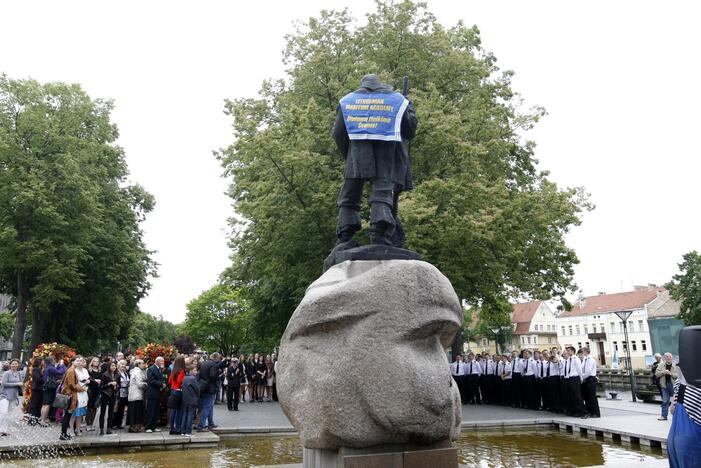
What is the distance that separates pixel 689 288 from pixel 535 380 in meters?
36.2

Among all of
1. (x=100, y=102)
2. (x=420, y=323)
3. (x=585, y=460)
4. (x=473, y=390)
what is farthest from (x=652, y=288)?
(x=420, y=323)

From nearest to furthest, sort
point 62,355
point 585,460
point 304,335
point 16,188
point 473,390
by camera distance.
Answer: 1. point 304,335
2. point 585,460
3. point 62,355
4. point 473,390
5. point 16,188

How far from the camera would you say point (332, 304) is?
21.7 ft

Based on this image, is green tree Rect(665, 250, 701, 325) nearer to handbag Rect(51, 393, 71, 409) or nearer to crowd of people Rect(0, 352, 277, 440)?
crowd of people Rect(0, 352, 277, 440)

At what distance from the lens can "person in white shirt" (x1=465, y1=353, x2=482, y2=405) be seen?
20.4 meters

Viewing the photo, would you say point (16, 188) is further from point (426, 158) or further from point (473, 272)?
point (473, 272)

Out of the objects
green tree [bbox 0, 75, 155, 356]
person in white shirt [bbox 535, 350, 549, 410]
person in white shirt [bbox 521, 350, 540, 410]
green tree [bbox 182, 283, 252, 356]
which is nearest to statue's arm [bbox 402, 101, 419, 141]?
person in white shirt [bbox 535, 350, 549, 410]

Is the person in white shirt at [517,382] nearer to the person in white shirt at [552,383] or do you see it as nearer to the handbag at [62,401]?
the person in white shirt at [552,383]

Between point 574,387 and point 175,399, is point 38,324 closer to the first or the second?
point 175,399

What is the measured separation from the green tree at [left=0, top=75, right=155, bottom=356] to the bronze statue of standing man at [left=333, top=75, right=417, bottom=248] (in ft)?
69.5

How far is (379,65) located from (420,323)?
Result: 15.3 m

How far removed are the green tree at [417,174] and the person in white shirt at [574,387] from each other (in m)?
3.55

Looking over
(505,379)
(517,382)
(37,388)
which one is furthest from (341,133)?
(505,379)

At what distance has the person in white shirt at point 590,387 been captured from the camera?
1540 cm
